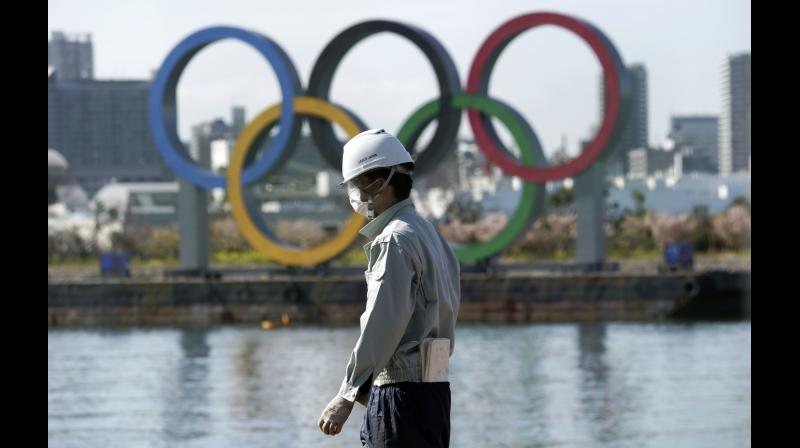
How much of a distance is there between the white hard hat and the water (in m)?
8.21

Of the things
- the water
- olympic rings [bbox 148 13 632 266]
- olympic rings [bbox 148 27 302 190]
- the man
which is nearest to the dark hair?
the man

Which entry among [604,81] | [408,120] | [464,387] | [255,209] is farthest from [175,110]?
[464,387]

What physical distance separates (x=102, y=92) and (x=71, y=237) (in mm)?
72112

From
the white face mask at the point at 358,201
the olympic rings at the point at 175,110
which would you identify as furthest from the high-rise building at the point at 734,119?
the white face mask at the point at 358,201

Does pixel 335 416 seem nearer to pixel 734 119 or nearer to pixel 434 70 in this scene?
pixel 434 70

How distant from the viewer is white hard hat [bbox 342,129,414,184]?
13.7 feet

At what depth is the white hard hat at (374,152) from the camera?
4176 mm

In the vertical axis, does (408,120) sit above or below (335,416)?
above

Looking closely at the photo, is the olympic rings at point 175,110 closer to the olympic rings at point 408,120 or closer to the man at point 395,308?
the olympic rings at point 408,120

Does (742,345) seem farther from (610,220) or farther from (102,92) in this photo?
(102,92)

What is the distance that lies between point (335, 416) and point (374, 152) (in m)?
0.70

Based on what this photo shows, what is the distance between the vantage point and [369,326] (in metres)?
4.00

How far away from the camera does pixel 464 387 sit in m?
18.0
